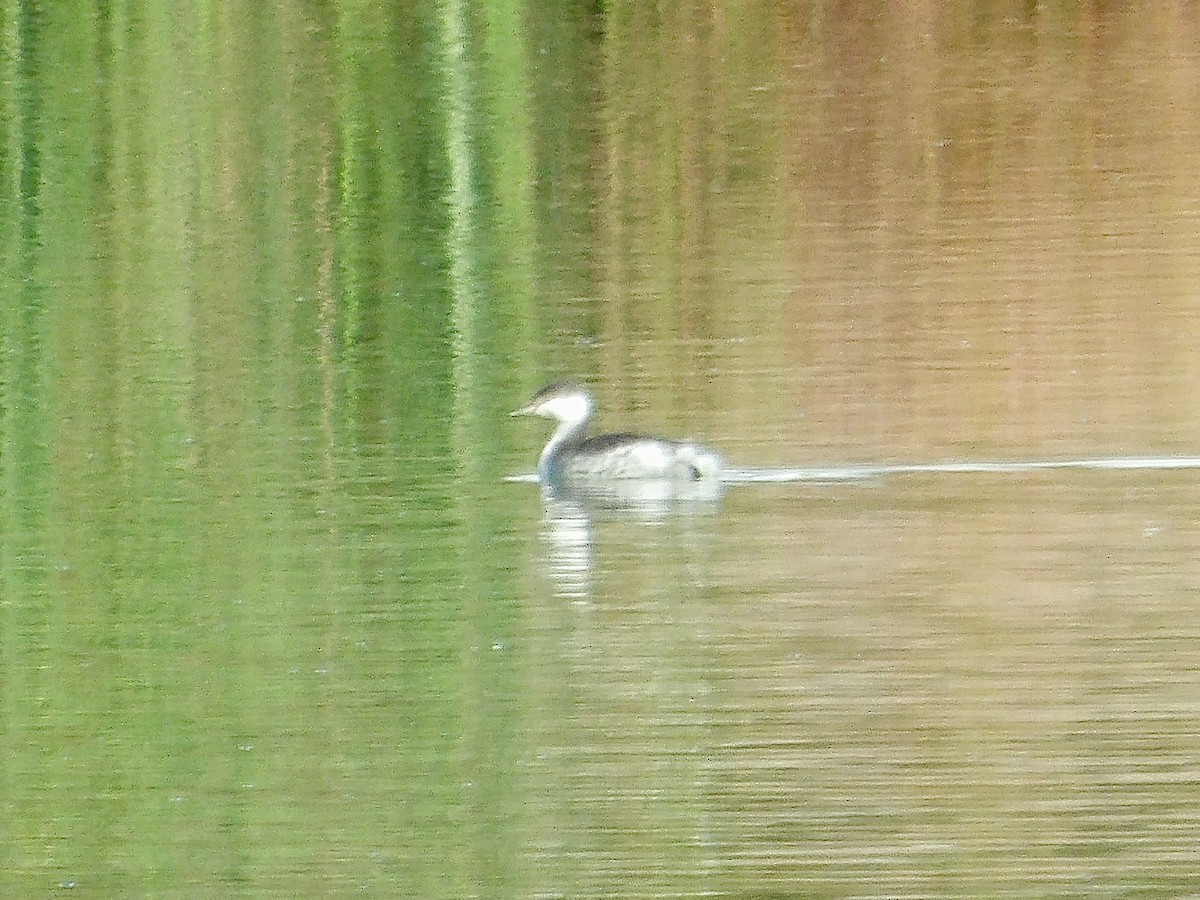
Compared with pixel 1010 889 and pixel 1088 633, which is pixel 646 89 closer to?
pixel 1088 633

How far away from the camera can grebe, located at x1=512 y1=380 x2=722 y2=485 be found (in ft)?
31.6

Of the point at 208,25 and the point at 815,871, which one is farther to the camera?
the point at 208,25

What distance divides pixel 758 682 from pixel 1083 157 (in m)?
10.1

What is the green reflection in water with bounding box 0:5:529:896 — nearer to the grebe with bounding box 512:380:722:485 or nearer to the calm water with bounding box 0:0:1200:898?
the calm water with bounding box 0:0:1200:898

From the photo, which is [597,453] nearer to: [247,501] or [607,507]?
[607,507]

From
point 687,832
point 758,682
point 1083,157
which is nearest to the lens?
point 687,832

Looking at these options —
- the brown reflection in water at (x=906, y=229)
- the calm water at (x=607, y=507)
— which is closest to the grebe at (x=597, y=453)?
the calm water at (x=607, y=507)

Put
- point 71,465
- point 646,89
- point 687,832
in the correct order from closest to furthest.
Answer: point 687,832, point 71,465, point 646,89

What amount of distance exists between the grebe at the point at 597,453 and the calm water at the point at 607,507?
0.61ft

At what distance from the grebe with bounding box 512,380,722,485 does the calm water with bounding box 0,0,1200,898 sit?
0.61 ft

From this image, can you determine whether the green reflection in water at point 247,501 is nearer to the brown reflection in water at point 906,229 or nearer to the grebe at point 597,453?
the grebe at point 597,453

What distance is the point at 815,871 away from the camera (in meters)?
5.90

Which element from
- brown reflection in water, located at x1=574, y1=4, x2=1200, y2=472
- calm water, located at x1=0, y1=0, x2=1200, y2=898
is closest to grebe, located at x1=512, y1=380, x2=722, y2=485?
calm water, located at x1=0, y1=0, x2=1200, y2=898

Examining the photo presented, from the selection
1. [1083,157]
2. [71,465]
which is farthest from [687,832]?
[1083,157]
